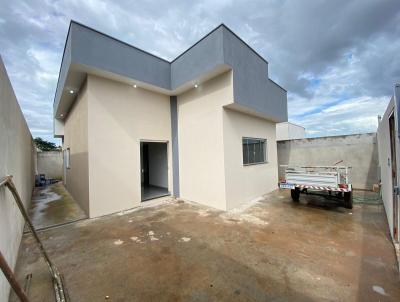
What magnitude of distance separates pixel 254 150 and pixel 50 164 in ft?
55.3

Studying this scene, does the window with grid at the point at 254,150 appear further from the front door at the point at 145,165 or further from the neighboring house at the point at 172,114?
the front door at the point at 145,165

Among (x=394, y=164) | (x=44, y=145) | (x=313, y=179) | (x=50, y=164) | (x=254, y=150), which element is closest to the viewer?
(x=394, y=164)

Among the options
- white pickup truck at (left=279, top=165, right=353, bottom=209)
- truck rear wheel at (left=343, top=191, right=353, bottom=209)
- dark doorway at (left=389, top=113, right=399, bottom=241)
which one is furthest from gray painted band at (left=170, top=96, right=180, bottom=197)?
dark doorway at (left=389, top=113, right=399, bottom=241)

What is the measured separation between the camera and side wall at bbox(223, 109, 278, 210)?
5422 mm

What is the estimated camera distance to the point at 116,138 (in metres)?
5.29

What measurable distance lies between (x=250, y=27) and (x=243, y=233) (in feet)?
21.0

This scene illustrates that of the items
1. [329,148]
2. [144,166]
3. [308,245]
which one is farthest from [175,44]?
[329,148]

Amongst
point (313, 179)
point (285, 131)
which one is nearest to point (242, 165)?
point (313, 179)

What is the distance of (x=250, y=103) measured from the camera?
5648mm

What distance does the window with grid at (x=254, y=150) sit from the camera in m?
6.41

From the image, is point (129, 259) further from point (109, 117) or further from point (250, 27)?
point (250, 27)

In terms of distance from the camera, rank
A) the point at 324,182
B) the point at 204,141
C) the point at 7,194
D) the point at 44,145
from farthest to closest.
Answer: the point at 44,145 → the point at 204,141 → the point at 324,182 → the point at 7,194

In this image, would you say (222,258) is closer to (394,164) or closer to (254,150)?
(394,164)

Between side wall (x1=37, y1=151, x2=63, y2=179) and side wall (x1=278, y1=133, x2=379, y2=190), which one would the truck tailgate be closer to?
side wall (x1=278, y1=133, x2=379, y2=190)
